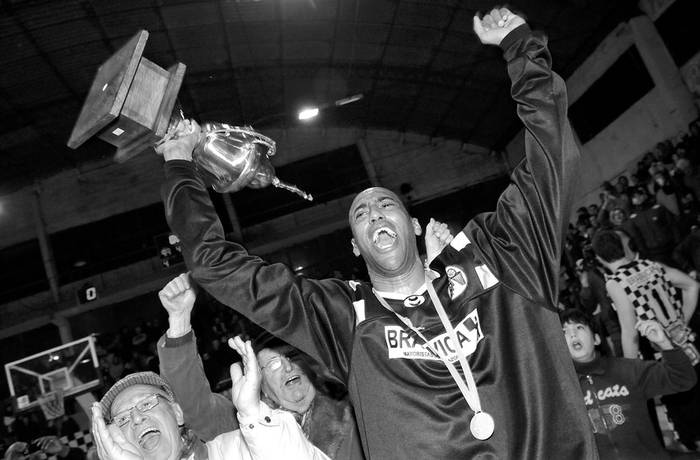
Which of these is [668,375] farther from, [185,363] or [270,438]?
[185,363]

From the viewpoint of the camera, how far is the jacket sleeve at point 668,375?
11.2 ft

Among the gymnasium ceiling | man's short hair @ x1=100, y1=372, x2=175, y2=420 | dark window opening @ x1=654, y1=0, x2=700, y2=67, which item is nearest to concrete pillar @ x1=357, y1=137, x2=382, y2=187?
the gymnasium ceiling

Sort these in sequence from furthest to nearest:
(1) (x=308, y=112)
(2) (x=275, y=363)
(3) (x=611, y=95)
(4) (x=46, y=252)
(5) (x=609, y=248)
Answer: (4) (x=46, y=252) → (1) (x=308, y=112) → (3) (x=611, y=95) → (5) (x=609, y=248) → (2) (x=275, y=363)

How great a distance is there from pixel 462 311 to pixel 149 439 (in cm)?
135

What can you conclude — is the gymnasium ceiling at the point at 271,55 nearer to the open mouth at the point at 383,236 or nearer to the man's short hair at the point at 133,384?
the man's short hair at the point at 133,384

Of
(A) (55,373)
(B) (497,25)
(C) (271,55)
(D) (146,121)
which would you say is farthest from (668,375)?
(C) (271,55)

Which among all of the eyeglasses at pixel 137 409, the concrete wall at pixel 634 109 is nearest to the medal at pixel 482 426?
the eyeglasses at pixel 137 409

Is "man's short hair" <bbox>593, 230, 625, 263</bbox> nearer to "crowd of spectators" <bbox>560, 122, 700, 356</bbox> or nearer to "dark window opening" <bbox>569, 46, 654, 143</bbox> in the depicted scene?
"crowd of spectators" <bbox>560, 122, 700, 356</bbox>

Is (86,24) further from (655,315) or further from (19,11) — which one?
(655,315)

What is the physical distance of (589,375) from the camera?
11.6 ft

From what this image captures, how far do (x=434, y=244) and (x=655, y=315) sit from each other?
278 centimetres

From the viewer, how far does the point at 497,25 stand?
2.32 m

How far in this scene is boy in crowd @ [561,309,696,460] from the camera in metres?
3.26

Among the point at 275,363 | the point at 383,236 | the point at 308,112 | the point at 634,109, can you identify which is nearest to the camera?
the point at 383,236
